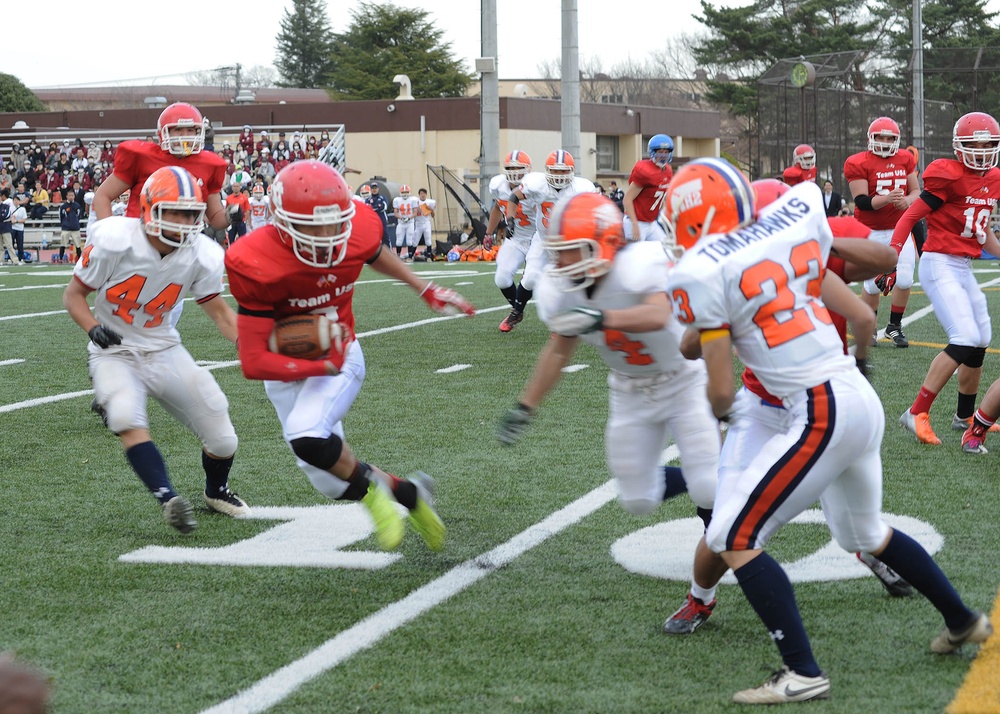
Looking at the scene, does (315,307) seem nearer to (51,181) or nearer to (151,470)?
(151,470)

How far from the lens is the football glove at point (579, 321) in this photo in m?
3.37

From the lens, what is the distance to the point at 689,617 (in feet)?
11.7

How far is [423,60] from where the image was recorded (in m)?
50.4

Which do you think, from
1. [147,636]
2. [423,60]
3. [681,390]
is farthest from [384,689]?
[423,60]

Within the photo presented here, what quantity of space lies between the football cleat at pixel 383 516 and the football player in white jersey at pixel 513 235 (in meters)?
6.74

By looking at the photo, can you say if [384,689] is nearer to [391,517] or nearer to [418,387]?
[391,517]

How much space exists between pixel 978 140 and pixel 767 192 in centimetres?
341

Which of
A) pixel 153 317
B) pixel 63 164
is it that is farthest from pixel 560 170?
pixel 63 164

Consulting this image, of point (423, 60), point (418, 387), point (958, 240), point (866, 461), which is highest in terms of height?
point (423, 60)

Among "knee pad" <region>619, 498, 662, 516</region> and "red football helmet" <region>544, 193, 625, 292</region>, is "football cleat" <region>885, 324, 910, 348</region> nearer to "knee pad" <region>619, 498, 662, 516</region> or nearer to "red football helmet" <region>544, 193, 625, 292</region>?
"knee pad" <region>619, 498, 662, 516</region>

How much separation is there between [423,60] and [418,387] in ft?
145

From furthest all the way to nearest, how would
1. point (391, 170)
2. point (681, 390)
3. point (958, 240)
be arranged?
point (391, 170), point (958, 240), point (681, 390)

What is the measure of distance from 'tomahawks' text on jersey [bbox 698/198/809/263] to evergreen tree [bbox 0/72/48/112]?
54.4 metres

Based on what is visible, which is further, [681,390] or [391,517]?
[391,517]
